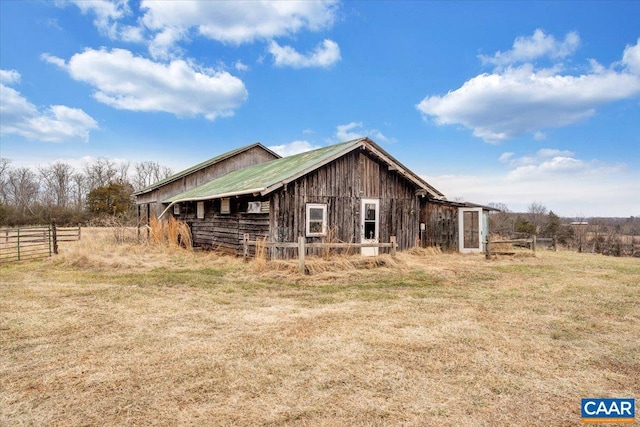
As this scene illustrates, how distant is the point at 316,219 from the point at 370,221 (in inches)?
101

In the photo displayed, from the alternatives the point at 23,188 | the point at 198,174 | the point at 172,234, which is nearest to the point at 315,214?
the point at 172,234

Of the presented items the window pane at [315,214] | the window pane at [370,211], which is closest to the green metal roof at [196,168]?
the window pane at [315,214]

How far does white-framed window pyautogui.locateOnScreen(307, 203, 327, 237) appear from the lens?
47.7 feet

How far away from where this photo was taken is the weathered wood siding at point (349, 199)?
46.4 feet

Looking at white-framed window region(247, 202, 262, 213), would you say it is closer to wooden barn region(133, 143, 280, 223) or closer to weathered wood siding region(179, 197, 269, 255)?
weathered wood siding region(179, 197, 269, 255)

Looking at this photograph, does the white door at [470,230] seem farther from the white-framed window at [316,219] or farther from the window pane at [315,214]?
the window pane at [315,214]

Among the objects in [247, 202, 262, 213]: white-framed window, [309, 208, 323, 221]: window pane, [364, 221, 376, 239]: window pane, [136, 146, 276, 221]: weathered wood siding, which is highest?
[136, 146, 276, 221]: weathered wood siding

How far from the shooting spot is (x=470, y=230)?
18.8 m

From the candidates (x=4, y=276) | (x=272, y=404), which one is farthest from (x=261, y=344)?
(x=4, y=276)

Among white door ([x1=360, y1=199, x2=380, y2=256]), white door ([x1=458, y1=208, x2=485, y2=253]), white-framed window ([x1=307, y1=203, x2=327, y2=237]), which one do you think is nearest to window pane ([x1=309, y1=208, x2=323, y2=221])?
white-framed window ([x1=307, y1=203, x2=327, y2=237])

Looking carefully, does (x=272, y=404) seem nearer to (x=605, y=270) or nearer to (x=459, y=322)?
(x=459, y=322)

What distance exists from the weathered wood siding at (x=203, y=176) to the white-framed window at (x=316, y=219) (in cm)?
1273

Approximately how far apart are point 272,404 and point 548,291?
8488mm

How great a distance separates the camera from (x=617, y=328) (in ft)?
21.6
